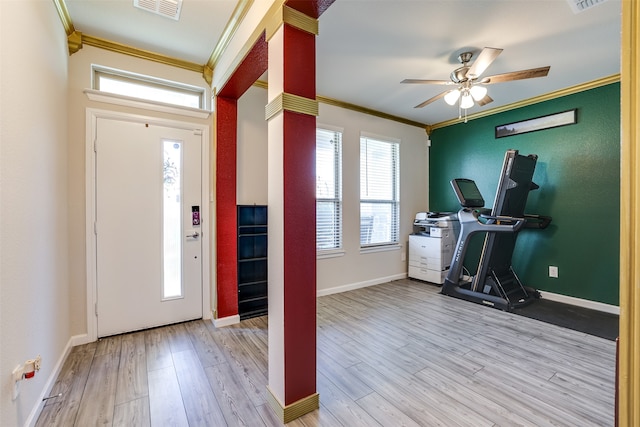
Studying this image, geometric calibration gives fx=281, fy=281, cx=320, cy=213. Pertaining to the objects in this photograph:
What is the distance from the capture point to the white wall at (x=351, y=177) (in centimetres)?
330

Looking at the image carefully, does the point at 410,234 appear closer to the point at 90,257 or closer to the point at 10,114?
the point at 90,257

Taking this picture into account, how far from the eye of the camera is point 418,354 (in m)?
2.38

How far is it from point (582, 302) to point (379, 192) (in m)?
2.90

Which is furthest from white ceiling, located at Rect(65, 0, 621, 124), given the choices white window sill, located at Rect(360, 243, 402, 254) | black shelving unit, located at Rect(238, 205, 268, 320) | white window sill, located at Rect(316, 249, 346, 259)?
white window sill, located at Rect(360, 243, 402, 254)

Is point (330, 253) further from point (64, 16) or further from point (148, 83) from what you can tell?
point (64, 16)

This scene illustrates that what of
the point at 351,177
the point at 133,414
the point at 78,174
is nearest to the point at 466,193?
the point at 351,177

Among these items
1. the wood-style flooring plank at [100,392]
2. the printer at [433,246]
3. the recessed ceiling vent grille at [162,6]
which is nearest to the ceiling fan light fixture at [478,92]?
the printer at [433,246]

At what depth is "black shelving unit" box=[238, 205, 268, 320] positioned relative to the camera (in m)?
3.13

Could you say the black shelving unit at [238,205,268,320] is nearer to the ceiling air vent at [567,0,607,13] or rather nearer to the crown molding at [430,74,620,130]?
the ceiling air vent at [567,0,607,13]

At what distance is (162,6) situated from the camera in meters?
2.17

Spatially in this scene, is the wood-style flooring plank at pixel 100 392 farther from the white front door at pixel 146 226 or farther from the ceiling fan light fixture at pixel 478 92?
the ceiling fan light fixture at pixel 478 92

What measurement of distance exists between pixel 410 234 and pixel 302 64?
385 cm

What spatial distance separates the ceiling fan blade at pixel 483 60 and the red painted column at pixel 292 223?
4.90ft

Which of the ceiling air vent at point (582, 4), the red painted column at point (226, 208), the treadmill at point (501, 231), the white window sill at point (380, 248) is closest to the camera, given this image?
the ceiling air vent at point (582, 4)
